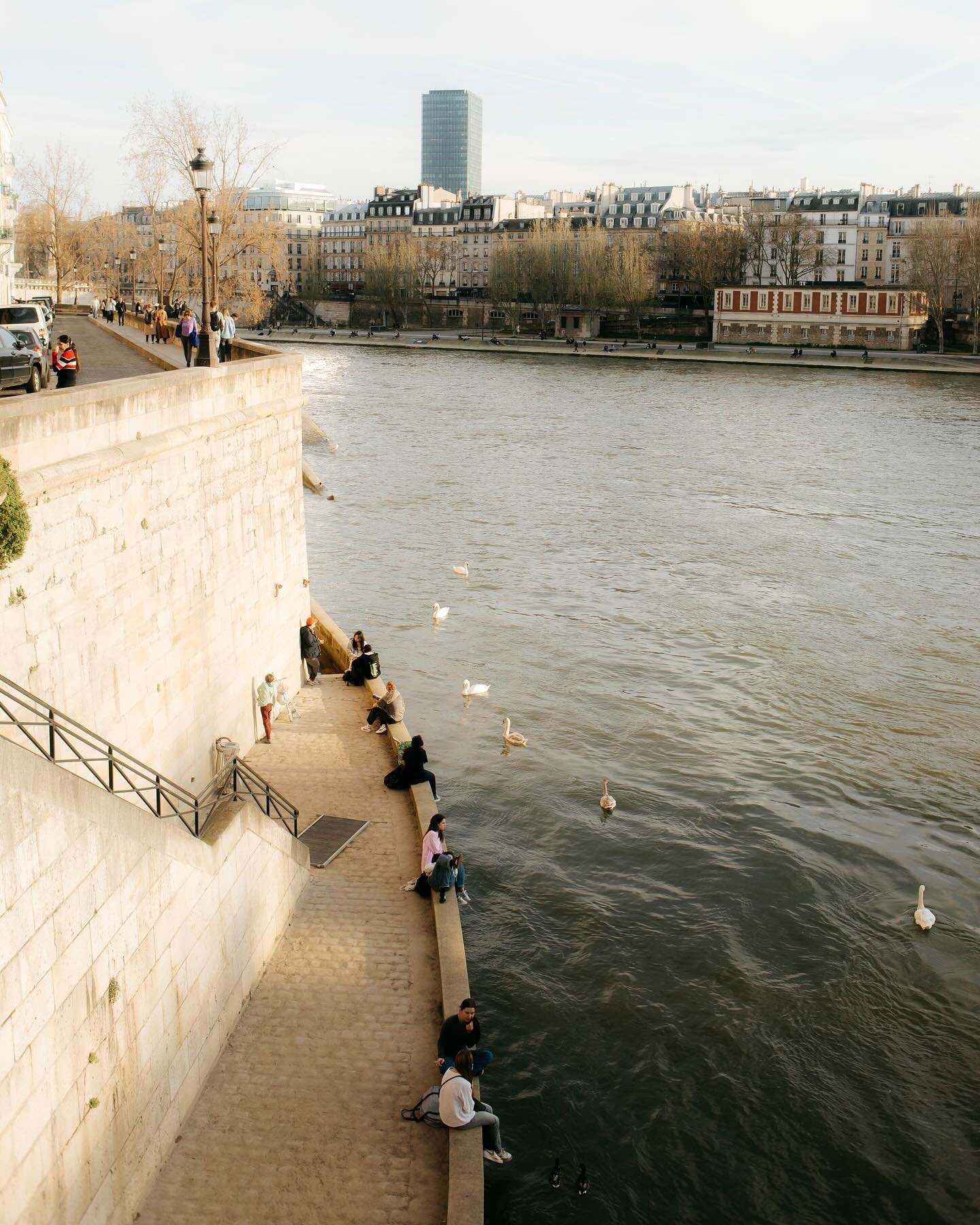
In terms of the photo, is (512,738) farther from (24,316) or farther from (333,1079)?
(24,316)

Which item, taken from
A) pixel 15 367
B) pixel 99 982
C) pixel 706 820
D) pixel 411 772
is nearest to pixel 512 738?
pixel 706 820

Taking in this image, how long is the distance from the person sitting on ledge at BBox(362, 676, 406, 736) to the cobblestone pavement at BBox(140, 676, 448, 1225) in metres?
3.08

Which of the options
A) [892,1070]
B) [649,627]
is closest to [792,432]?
[649,627]

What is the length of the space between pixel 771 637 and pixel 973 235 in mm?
81938

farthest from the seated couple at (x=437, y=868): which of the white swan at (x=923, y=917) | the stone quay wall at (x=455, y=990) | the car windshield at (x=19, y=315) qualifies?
the car windshield at (x=19, y=315)

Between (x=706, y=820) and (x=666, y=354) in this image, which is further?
(x=666, y=354)

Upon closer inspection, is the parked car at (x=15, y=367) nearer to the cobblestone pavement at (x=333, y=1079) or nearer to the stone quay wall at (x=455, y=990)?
the stone quay wall at (x=455, y=990)

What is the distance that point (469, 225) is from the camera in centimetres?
15500

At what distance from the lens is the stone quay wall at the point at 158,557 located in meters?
9.70

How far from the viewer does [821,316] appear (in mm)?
106062

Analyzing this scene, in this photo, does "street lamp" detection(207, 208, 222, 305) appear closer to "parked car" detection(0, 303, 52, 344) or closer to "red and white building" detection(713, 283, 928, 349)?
"parked car" detection(0, 303, 52, 344)

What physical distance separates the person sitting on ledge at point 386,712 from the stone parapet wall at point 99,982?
275 inches

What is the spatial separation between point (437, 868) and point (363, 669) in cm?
→ 717

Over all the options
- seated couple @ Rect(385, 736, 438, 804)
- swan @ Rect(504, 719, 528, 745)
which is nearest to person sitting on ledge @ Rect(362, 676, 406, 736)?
seated couple @ Rect(385, 736, 438, 804)
